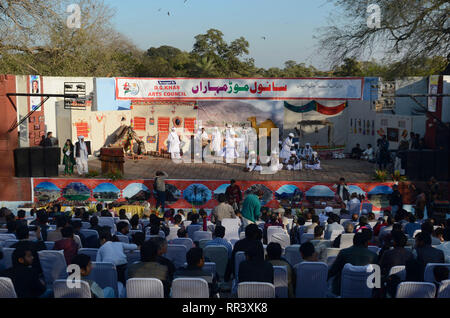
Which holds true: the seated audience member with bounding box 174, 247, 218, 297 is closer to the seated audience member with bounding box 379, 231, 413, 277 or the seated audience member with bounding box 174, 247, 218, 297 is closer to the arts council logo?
the seated audience member with bounding box 379, 231, 413, 277

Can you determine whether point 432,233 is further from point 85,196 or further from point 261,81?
point 261,81

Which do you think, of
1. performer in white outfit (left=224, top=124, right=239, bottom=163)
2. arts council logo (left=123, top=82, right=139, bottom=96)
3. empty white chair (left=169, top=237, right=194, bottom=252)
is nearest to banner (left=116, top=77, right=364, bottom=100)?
arts council logo (left=123, top=82, right=139, bottom=96)

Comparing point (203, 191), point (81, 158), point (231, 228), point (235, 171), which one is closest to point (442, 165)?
point (235, 171)

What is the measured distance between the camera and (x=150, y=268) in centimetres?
583

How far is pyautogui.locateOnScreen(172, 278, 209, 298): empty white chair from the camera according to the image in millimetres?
5250

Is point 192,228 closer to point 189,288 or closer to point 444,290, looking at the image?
point 189,288

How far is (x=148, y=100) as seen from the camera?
2128 cm

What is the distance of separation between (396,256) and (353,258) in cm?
62

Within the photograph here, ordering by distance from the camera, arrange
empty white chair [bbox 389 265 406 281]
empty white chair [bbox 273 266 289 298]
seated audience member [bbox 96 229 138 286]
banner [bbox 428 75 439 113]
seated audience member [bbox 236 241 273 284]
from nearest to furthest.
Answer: seated audience member [bbox 236 241 273 284], empty white chair [bbox 273 266 289 298], empty white chair [bbox 389 265 406 281], seated audience member [bbox 96 229 138 286], banner [bbox 428 75 439 113]

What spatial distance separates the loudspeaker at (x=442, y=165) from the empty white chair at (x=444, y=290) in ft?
37.4

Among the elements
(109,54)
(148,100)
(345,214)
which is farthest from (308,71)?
(345,214)

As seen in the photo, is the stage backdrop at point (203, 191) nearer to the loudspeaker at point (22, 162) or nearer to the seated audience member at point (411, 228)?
the loudspeaker at point (22, 162)

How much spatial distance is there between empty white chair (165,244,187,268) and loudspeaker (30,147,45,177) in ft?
34.3

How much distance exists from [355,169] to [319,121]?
414 cm
